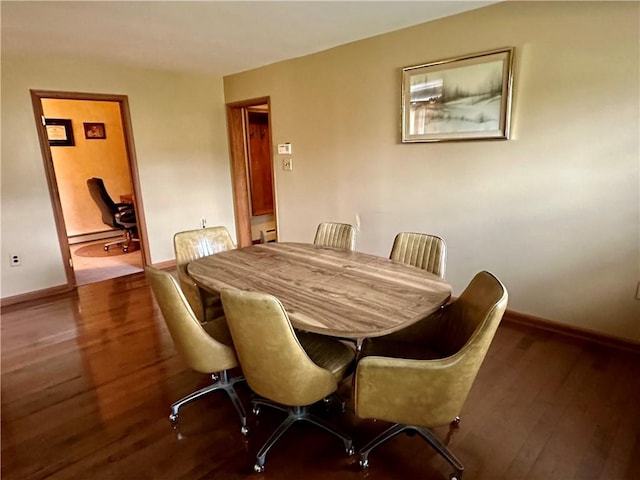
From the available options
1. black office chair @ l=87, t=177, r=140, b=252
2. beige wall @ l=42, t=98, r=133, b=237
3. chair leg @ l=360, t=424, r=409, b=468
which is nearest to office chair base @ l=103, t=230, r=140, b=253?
black office chair @ l=87, t=177, r=140, b=252

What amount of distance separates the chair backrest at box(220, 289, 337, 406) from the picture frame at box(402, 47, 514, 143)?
2.20 metres

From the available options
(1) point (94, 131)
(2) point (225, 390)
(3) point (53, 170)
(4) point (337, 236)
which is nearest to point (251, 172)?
(3) point (53, 170)

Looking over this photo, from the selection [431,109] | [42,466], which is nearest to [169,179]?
[431,109]

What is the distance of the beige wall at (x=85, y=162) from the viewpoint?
5867 mm

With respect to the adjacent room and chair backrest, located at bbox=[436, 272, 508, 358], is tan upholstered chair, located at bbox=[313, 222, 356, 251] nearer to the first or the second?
the adjacent room

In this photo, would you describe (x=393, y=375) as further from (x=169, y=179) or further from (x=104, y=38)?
(x=169, y=179)

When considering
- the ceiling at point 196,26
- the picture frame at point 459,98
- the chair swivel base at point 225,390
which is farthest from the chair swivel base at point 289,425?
the ceiling at point 196,26

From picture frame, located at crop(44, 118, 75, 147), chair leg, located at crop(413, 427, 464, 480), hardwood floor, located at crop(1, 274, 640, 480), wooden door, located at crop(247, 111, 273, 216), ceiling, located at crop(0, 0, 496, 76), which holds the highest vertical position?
ceiling, located at crop(0, 0, 496, 76)

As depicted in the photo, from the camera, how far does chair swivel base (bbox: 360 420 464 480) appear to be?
1.56 meters

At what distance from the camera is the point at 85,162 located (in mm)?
6082

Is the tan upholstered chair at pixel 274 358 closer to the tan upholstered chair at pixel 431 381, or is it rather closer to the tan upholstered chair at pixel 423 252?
the tan upholstered chair at pixel 431 381

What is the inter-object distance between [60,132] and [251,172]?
3107mm

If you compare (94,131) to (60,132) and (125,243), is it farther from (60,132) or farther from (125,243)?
(125,243)

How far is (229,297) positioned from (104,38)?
2909mm
